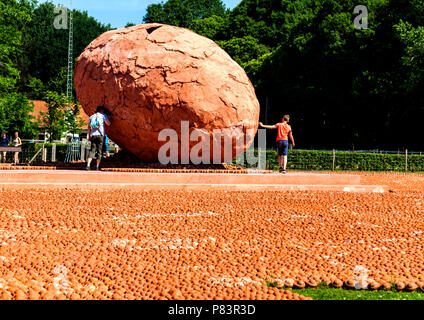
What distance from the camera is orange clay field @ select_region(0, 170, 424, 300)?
407 cm

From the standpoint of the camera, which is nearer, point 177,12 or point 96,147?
point 96,147

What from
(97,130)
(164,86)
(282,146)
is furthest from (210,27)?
(97,130)

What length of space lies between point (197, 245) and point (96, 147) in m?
7.07

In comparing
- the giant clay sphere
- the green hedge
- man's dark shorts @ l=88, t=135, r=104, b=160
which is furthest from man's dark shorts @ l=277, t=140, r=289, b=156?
the green hedge

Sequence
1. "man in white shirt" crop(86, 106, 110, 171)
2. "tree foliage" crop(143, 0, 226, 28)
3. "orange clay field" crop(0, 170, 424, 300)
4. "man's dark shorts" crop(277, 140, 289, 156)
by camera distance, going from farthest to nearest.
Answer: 1. "tree foliage" crop(143, 0, 226, 28)
2. "man's dark shorts" crop(277, 140, 289, 156)
3. "man in white shirt" crop(86, 106, 110, 171)
4. "orange clay field" crop(0, 170, 424, 300)

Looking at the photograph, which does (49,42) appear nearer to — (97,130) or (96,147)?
(96,147)

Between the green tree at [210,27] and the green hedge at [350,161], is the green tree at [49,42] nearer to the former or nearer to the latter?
the green tree at [210,27]

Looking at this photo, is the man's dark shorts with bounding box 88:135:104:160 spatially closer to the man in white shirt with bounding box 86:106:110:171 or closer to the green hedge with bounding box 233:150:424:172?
the man in white shirt with bounding box 86:106:110:171

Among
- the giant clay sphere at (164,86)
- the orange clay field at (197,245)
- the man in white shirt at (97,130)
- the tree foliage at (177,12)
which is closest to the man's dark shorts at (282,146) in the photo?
the giant clay sphere at (164,86)

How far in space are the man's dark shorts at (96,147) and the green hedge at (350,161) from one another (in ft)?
34.9

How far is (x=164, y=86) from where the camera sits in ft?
37.4

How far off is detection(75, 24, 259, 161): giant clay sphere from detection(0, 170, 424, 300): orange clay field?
2804 mm

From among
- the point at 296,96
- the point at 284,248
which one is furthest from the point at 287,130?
the point at 296,96

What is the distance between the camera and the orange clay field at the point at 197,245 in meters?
4.07
